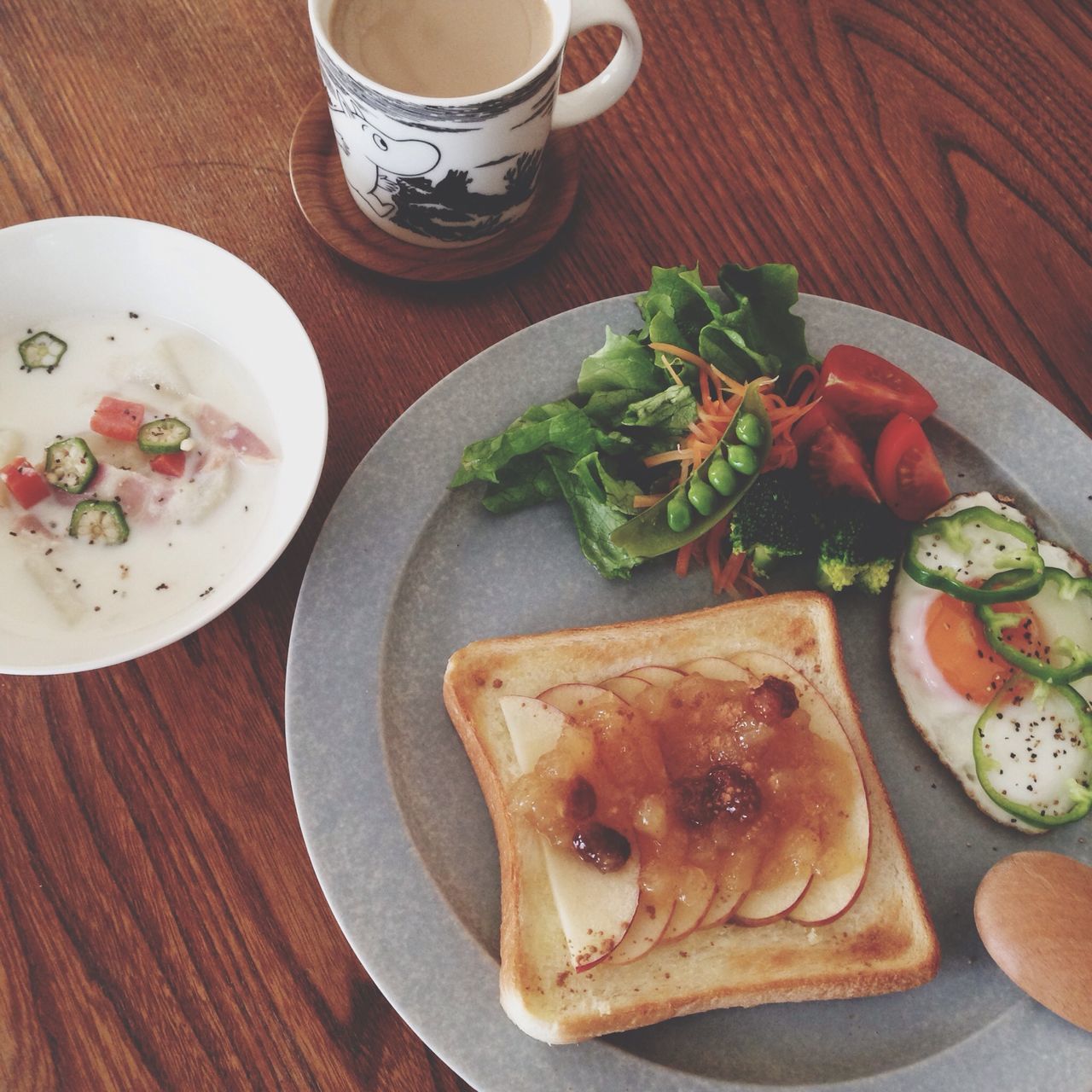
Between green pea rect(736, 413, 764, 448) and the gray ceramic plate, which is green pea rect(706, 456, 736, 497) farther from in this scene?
the gray ceramic plate

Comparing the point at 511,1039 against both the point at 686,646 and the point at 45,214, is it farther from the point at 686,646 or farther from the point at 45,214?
the point at 45,214

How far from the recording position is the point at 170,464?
83.9 inches

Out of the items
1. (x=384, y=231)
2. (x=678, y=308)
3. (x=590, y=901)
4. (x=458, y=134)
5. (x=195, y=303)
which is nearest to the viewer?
(x=590, y=901)

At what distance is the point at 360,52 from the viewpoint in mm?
2109

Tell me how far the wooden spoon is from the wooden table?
1.14m

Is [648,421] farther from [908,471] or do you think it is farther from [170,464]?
[170,464]

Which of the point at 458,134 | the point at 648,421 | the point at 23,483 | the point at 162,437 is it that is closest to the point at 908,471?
the point at 648,421

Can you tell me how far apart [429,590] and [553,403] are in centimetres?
53

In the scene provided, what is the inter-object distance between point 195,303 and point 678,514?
1.19 m

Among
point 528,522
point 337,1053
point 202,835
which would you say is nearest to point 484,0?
point 528,522

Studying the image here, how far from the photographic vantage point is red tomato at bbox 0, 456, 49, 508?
2.05 metres

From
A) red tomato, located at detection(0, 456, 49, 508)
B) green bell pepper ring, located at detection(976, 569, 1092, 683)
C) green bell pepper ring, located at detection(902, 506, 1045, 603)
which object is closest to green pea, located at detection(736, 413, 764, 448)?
green bell pepper ring, located at detection(902, 506, 1045, 603)

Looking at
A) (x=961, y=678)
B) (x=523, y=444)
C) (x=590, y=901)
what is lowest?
(x=590, y=901)

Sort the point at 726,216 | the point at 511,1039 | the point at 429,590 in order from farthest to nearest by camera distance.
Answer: the point at 726,216
the point at 429,590
the point at 511,1039
